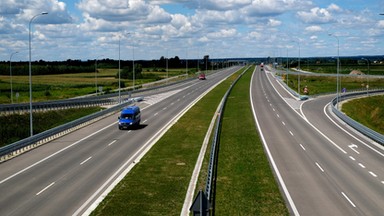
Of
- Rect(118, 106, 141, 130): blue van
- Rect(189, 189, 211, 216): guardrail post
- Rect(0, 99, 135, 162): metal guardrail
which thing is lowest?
Rect(0, 99, 135, 162): metal guardrail

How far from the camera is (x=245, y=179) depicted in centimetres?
2614

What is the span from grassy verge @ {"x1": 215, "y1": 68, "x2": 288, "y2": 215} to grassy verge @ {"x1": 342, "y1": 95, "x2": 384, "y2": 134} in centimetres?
2559

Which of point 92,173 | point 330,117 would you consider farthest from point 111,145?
point 330,117

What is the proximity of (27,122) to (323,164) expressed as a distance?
126ft

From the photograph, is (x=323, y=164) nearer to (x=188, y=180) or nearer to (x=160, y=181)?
(x=188, y=180)

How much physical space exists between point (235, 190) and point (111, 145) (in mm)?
16238

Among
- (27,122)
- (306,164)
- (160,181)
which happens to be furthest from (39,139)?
(306,164)

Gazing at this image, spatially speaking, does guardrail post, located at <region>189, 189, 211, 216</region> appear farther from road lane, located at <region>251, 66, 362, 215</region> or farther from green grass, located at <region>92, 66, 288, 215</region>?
road lane, located at <region>251, 66, 362, 215</region>

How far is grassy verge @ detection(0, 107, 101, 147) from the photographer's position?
50.7 metres

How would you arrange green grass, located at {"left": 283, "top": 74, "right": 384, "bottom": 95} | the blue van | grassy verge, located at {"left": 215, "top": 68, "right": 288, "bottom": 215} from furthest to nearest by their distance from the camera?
1. green grass, located at {"left": 283, "top": 74, "right": 384, "bottom": 95}
2. the blue van
3. grassy verge, located at {"left": 215, "top": 68, "right": 288, "bottom": 215}

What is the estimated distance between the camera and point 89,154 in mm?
34000

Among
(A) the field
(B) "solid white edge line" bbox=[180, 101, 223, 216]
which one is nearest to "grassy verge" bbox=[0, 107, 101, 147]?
(A) the field

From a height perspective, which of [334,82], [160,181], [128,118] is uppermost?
[334,82]

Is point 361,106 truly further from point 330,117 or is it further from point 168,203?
point 168,203
